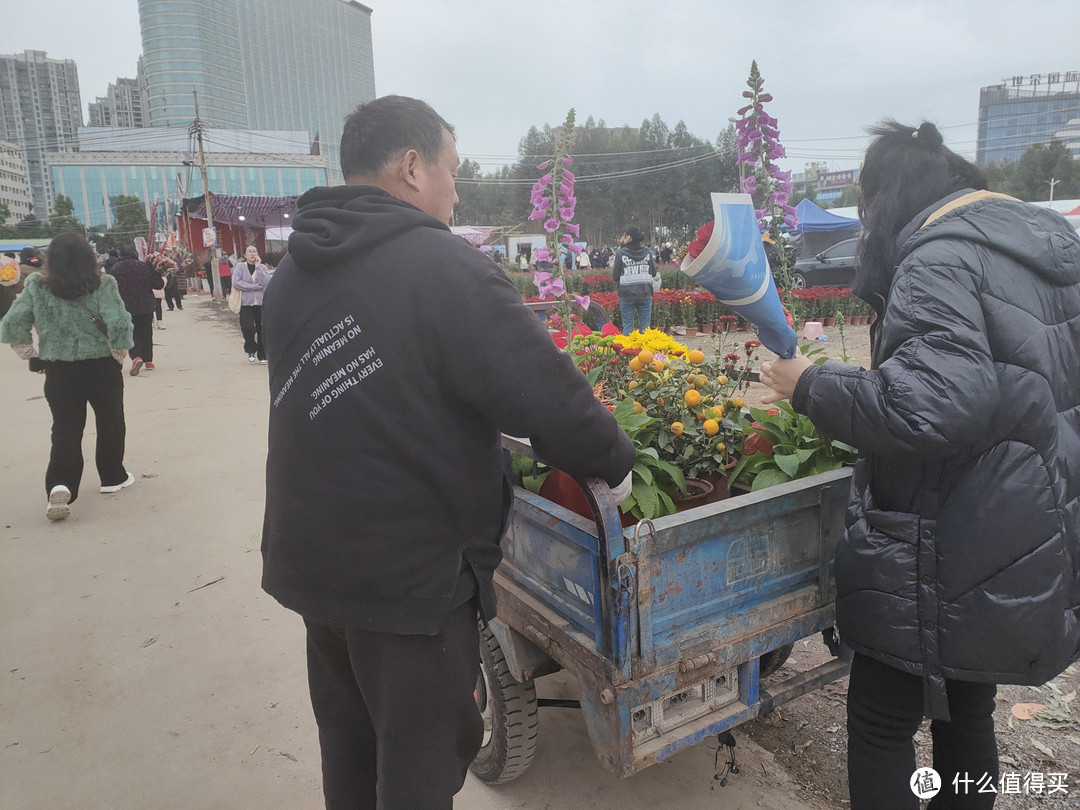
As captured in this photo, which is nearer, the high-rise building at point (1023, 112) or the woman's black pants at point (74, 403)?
the woman's black pants at point (74, 403)

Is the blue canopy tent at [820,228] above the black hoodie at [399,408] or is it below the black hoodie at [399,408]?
above

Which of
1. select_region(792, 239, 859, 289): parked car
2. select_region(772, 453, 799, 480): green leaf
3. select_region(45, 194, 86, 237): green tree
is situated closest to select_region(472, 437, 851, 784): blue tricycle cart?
select_region(772, 453, 799, 480): green leaf

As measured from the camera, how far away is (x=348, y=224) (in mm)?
1392

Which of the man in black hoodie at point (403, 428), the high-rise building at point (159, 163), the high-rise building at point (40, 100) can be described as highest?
the high-rise building at point (40, 100)

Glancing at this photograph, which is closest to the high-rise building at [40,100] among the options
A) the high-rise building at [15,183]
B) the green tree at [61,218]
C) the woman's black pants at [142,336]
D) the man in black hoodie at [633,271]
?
the high-rise building at [15,183]

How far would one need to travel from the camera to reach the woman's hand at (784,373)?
1757 millimetres

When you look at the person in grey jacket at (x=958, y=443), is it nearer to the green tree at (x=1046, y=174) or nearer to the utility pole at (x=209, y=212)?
the utility pole at (x=209, y=212)

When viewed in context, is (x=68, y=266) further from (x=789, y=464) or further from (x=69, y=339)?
(x=789, y=464)

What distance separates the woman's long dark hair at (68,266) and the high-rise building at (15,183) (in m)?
135

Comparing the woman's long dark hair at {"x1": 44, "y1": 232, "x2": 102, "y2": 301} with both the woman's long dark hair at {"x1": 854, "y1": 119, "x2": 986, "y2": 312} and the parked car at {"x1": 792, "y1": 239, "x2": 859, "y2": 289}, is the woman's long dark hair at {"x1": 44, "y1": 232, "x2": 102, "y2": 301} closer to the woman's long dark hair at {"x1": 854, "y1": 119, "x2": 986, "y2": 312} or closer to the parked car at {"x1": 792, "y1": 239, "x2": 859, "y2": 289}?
the woman's long dark hair at {"x1": 854, "y1": 119, "x2": 986, "y2": 312}

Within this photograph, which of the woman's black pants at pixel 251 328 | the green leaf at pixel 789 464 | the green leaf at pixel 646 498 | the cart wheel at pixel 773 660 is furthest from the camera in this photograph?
the woman's black pants at pixel 251 328

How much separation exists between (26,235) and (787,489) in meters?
93.2

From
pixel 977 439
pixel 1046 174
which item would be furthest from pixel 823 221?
pixel 1046 174

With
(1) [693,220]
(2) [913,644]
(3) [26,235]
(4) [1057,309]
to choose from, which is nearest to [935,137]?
(4) [1057,309]
